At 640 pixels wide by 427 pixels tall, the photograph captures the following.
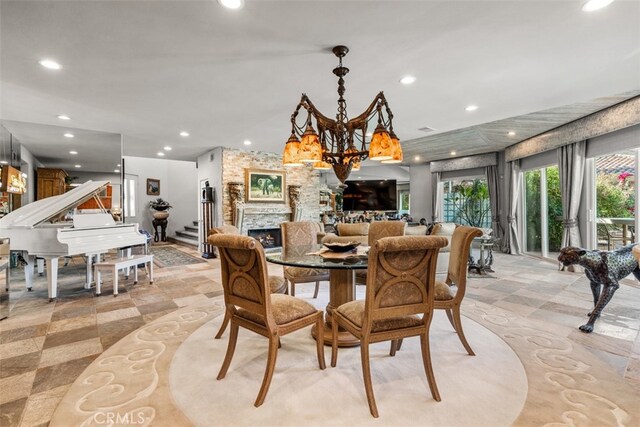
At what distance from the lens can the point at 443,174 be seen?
8844 millimetres

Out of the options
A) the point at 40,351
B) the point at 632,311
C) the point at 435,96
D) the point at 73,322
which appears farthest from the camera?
the point at 435,96

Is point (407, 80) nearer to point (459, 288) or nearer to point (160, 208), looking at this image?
point (459, 288)

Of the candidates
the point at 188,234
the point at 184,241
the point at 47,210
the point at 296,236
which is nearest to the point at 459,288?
the point at 296,236

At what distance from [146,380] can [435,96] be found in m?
3.99

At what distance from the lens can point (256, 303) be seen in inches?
70.9

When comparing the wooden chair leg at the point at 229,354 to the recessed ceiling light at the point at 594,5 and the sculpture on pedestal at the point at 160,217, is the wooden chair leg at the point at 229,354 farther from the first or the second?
the sculpture on pedestal at the point at 160,217

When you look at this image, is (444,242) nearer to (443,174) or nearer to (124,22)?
(124,22)

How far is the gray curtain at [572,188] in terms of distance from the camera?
5.07 metres

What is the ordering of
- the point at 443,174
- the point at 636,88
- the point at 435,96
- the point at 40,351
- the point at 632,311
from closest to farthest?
the point at 40,351 → the point at 632,311 → the point at 636,88 → the point at 435,96 → the point at 443,174

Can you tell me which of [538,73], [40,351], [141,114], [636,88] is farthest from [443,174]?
[40,351]

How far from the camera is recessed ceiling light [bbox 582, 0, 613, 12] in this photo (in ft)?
6.45

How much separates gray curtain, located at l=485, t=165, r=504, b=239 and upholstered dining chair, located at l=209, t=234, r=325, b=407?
708cm

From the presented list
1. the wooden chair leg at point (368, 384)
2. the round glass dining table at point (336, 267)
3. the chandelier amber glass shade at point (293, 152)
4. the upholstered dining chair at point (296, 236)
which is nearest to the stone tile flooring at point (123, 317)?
the upholstered dining chair at point (296, 236)

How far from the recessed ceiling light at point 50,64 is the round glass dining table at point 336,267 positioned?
8.65 feet
